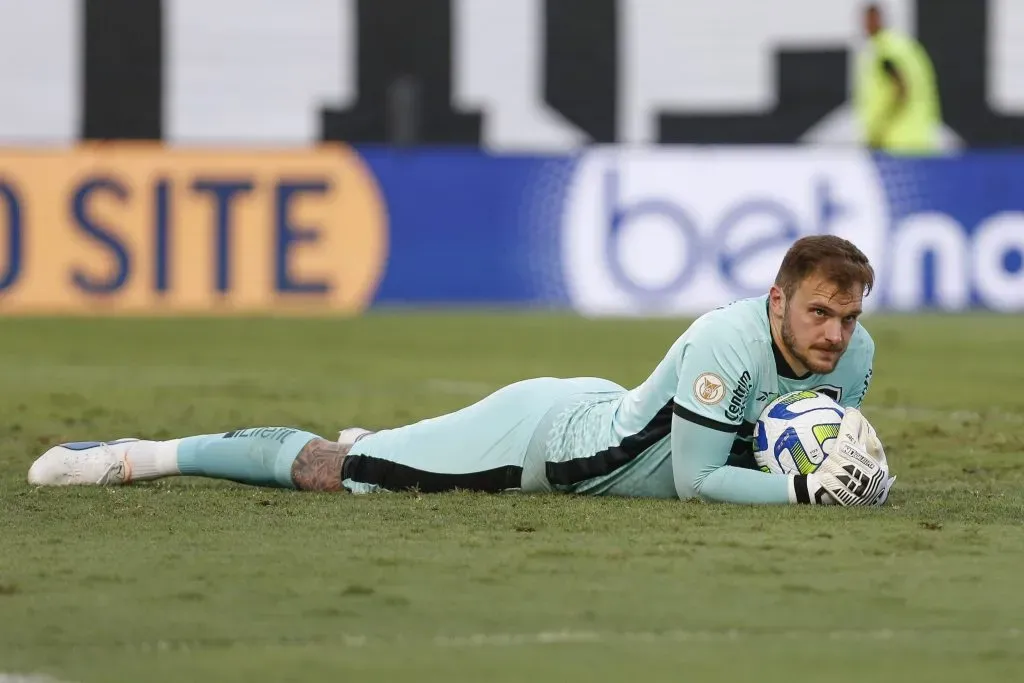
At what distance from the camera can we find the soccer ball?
18.9ft

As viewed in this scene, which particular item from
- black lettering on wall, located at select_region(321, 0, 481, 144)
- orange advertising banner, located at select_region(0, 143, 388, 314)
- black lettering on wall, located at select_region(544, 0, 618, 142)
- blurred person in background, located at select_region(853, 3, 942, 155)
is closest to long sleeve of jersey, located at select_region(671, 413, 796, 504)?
orange advertising banner, located at select_region(0, 143, 388, 314)

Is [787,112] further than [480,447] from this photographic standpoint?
Yes

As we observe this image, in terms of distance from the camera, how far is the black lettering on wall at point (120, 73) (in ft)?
73.3

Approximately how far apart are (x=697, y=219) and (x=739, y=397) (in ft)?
41.0

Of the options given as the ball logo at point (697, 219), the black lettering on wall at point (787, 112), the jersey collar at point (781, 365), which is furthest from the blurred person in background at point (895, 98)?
the jersey collar at point (781, 365)

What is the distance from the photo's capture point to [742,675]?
380 centimetres

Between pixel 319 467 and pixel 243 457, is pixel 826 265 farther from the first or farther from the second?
pixel 243 457

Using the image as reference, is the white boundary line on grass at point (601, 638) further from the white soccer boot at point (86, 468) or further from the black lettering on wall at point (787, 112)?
the black lettering on wall at point (787, 112)

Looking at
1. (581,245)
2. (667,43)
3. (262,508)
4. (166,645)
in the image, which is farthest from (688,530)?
(667,43)

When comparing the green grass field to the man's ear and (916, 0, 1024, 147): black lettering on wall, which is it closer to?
the man's ear

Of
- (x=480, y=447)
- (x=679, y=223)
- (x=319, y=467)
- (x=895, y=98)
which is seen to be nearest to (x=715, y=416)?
(x=480, y=447)

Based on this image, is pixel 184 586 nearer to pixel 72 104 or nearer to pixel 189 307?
pixel 189 307

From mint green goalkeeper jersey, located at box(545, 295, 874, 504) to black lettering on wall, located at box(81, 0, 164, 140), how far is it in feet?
55.6

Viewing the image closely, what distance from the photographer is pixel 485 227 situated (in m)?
18.4
